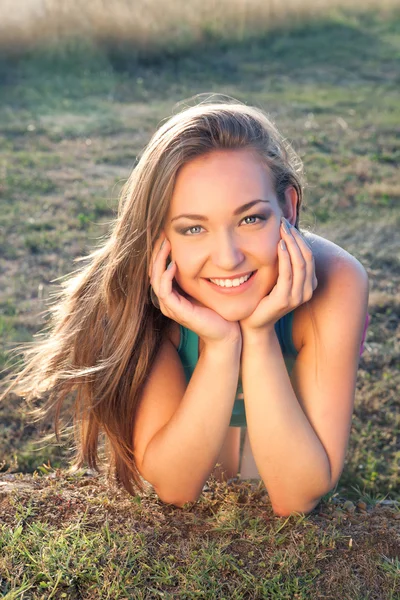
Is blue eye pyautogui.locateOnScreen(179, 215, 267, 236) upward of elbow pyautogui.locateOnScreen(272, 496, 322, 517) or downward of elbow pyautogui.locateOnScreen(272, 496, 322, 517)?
upward

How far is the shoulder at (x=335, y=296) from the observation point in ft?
9.62

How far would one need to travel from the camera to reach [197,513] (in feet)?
10.4

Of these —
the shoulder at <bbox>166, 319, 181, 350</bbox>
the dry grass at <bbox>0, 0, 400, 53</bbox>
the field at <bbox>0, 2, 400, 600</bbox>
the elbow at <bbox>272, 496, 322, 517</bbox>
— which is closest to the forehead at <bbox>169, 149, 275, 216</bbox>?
the shoulder at <bbox>166, 319, 181, 350</bbox>

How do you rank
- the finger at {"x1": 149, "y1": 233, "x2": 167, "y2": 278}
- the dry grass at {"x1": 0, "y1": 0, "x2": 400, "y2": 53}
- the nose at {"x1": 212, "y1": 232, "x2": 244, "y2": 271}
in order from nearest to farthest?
the nose at {"x1": 212, "y1": 232, "x2": 244, "y2": 271}
the finger at {"x1": 149, "y1": 233, "x2": 167, "y2": 278}
the dry grass at {"x1": 0, "y1": 0, "x2": 400, "y2": 53}

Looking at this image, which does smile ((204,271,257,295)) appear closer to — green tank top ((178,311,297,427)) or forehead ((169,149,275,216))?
forehead ((169,149,275,216))

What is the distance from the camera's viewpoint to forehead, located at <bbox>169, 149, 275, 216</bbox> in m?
2.69

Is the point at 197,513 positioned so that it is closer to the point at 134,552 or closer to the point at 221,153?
the point at 134,552

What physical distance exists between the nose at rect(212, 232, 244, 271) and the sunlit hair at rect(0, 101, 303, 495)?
24 centimetres

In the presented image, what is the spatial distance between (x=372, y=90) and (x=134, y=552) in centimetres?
951

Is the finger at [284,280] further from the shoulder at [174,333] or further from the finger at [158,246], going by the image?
the shoulder at [174,333]

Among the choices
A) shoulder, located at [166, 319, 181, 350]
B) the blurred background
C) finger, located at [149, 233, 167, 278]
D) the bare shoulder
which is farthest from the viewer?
the blurred background

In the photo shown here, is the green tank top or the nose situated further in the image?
the green tank top

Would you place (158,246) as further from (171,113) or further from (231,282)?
(171,113)

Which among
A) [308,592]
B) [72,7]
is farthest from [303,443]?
[72,7]
